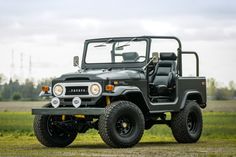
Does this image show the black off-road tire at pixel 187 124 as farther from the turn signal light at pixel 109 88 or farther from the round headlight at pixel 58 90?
the round headlight at pixel 58 90

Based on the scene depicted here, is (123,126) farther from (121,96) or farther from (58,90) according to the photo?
(58,90)

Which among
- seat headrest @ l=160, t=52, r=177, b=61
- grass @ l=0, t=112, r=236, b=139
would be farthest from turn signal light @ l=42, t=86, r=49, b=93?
grass @ l=0, t=112, r=236, b=139

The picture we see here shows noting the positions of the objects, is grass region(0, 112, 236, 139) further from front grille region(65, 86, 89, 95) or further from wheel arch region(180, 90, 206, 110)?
front grille region(65, 86, 89, 95)

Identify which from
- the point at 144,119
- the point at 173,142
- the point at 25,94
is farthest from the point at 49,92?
the point at 25,94

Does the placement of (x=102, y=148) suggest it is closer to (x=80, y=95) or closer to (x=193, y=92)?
(x=80, y=95)

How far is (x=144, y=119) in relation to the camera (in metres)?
20.5

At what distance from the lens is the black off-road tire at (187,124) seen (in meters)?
21.6

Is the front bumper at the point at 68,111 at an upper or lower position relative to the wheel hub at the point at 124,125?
upper

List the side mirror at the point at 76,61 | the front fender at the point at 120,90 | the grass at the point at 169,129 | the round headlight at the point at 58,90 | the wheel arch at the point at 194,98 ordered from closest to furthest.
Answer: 1. the front fender at the point at 120,90
2. the round headlight at the point at 58,90
3. the side mirror at the point at 76,61
4. the wheel arch at the point at 194,98
5. the grass at the point at 169,129

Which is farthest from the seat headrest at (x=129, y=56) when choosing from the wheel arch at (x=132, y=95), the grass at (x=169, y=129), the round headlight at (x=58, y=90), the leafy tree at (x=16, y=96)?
the leafy tree at (x=16, y=96)

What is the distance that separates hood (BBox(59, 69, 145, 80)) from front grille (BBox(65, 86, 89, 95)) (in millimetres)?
217

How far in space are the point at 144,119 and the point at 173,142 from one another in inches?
84.1

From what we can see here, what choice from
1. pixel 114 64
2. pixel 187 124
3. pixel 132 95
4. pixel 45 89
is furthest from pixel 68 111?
pixel 187 124

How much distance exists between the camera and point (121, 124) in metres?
19.4
